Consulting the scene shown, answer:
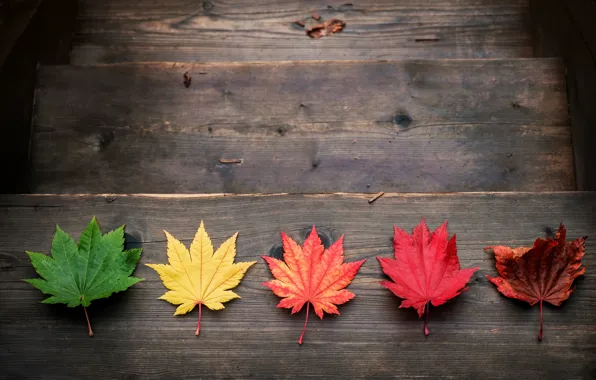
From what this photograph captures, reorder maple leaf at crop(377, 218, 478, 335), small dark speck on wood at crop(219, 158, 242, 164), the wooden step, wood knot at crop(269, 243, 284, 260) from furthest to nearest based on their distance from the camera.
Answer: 1. the wooden step
2. small dark speck on wood at crop(219, 158, 242, 164)
3. wood knot at crop(269, 243, 284, 260)
4. maple leaf at crop(377, 218, 478, 335)

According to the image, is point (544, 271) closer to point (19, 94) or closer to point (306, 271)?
point (306, 271)

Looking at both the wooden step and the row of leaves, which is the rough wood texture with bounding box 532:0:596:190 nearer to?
the wooden step

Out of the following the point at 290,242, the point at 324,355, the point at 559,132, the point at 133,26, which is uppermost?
the point at 133,26

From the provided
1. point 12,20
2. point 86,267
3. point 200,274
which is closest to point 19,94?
point 12,20

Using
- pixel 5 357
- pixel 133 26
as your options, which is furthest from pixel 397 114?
pixel 5 357

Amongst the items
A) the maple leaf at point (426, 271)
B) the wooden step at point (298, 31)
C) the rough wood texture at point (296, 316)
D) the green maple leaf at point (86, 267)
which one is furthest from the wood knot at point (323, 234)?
the wooden step at point (298, 31)

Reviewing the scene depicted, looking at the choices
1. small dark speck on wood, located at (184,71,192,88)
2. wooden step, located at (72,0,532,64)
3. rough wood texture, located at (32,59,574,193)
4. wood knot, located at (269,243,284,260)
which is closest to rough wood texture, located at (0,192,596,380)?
wood knot, located at (269,243,284,260)

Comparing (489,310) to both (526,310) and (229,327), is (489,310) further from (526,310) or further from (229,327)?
(229,327)
